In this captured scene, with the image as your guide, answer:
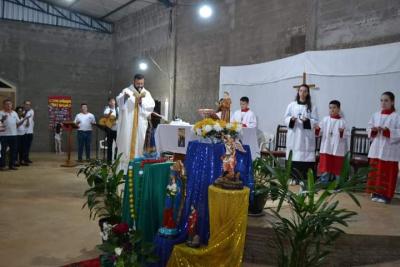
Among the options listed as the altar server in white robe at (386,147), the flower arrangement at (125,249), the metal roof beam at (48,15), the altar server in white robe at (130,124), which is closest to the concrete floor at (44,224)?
the flower arrangement at (125,249)

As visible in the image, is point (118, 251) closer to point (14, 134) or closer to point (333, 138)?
point (333, 138)

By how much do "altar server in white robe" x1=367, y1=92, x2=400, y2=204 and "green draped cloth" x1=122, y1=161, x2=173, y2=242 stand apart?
102 inches


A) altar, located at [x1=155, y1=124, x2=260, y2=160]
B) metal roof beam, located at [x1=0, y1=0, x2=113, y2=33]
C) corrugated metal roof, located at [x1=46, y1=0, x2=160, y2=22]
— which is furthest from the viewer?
metal roof beam, located at [x1=0, y1=0, x2=113, y2=33]

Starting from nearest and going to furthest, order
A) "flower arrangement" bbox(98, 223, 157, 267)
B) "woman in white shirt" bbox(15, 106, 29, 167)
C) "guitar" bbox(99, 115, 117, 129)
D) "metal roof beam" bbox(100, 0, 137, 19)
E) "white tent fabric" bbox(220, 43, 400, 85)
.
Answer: "flower arrangement" bbox(98, 223, 157, 267)
"white tent fabric" bbox(220, 43, 400, 85)
"guitar" bbox(99, 115, 117, 129)
"woman in white shirt" bbox(15, 106, 29, 167)
"metal roof beam" bbox(100, 0, 137, 19)

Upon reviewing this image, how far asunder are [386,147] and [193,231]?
111 inches

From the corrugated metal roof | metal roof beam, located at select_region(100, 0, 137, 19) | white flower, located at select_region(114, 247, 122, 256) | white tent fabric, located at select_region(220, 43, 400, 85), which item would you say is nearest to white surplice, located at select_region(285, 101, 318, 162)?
white tent fabric, located at select_region(220, 43, 400, 85)

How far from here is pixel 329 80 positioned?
6.05m

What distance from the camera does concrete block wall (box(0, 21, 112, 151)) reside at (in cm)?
1175

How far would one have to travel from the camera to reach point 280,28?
291 inches

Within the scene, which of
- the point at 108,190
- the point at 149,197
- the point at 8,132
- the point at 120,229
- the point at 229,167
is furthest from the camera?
the point at 8,132

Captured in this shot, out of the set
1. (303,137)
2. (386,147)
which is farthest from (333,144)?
(386,147)

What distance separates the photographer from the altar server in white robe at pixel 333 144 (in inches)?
207

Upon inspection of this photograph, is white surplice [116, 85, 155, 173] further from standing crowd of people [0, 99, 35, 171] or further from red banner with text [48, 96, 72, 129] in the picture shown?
red banner with text [48, 96, 72, 129]

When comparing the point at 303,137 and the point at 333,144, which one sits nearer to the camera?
the point at 303,137
